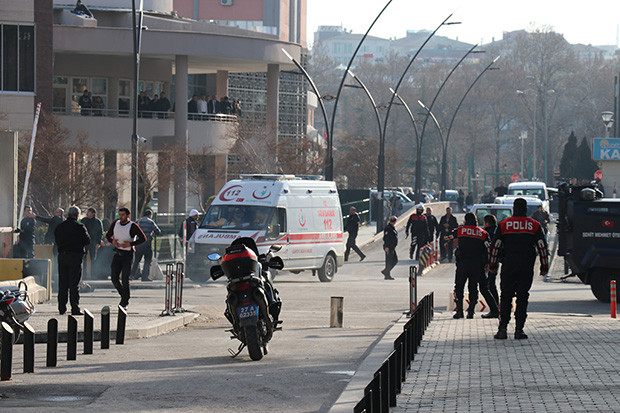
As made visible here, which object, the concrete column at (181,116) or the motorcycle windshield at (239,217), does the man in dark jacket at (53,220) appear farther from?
the concrete column at (181,116)

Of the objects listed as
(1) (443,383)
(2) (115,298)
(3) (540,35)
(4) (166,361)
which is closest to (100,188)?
(2) (115,298)

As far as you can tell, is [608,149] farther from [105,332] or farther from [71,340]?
[71,340]

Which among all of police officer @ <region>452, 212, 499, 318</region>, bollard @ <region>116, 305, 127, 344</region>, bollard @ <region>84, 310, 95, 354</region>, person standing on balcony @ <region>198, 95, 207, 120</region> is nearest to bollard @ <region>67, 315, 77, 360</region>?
bollard @ <region>84, 310, 95, 354</region>

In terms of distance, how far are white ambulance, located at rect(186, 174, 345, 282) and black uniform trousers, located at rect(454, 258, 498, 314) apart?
8.63 meters

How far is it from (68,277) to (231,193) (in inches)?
384

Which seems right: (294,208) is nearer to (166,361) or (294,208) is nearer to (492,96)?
(166,361)

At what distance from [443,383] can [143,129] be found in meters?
42.1

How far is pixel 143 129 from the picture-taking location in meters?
51.0

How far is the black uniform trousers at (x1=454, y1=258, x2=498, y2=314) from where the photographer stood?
17.1 metres

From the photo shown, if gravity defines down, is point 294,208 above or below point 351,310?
above

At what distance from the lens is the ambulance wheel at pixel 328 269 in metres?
28.2

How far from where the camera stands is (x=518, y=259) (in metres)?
13.7

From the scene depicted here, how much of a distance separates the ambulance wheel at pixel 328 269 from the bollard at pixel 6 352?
699 inches

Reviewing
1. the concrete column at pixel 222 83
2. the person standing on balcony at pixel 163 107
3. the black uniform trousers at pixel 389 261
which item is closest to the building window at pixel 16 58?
the person standing on balcony at pixel 163 107
